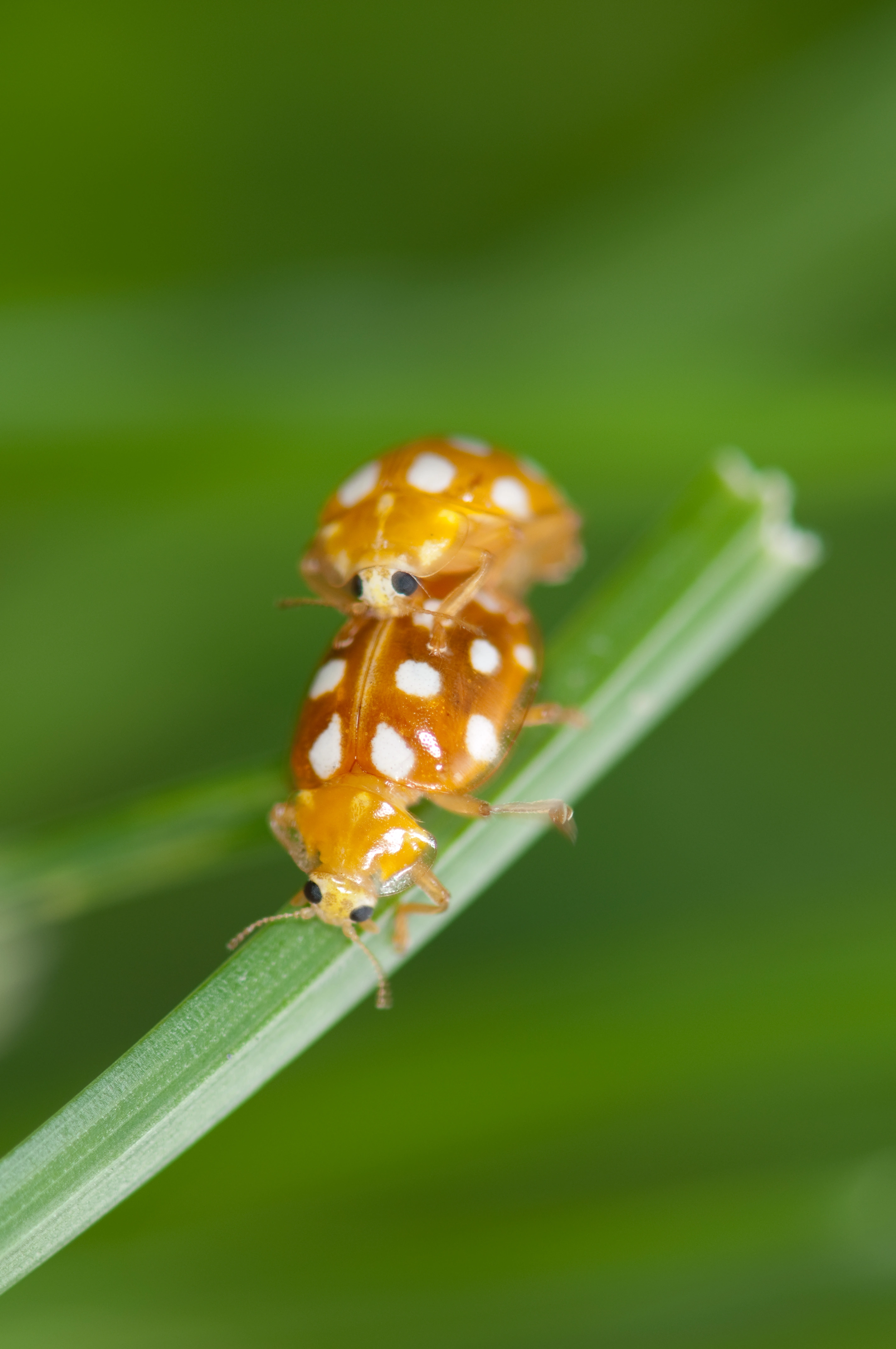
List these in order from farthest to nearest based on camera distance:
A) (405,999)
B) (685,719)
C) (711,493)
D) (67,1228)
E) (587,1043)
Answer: (685,719), (405,999), (587,1043), (711,493), (67,1228)

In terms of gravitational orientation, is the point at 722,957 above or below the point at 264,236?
below

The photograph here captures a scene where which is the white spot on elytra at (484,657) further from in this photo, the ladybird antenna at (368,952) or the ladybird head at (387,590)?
the ladybird antenna at (368,952)

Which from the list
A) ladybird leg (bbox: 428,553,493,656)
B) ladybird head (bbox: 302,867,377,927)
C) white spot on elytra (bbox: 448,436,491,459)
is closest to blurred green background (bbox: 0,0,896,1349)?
white spot on elytra (bbox: 448,436,491,459)

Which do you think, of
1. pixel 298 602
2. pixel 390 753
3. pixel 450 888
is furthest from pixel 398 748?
pixel 298 602

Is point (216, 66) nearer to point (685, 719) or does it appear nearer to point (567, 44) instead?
point (567, 44)

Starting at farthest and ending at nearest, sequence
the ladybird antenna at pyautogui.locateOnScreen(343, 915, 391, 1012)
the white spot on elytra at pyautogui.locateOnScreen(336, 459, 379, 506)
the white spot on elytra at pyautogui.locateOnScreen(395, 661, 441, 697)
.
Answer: the white spot on elytra at pyautogui.locateOnScreen(336, 459, 379, 506) < the white spot on elytra at pyautogui.locateOnScreen(395, 661, 441, 697) < the ladybird antenna at pyautogui.locateOnScreen(343, 915, 391, 1012)

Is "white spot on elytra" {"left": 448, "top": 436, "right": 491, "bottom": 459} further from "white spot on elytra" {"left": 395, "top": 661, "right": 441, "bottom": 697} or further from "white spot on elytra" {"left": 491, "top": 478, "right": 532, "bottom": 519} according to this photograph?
"white spot on elytra" {"left": 395, "top": 661, "right": 441, "bottom": 697}

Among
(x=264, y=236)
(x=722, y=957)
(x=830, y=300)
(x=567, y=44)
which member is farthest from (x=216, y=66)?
(x=722, y=957)
